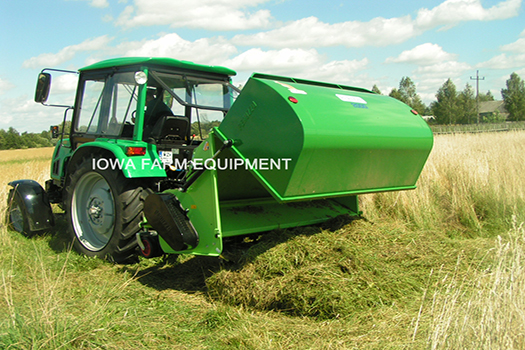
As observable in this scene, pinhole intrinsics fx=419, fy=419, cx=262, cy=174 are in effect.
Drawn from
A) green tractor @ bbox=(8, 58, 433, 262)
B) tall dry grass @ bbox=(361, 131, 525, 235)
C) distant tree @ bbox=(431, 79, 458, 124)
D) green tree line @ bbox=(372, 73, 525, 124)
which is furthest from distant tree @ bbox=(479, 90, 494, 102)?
green tractor @ bbox=(8, 58, 433, 262)

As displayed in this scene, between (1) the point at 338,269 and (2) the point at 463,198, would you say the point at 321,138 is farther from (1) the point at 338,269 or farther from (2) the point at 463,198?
(2) the point at 463,198

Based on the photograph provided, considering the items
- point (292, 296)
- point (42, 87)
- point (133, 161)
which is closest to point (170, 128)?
point (133, 161)

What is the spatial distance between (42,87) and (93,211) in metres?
1.68

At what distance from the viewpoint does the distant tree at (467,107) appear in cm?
5042

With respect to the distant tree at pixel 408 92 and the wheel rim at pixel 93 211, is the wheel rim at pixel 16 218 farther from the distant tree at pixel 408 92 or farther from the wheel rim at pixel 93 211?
the distant tree at pixel 408 92

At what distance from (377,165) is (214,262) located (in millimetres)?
1978

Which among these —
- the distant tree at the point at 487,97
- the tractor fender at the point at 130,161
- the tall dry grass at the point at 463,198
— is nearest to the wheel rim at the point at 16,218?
the tractor fender at the point at 130,161

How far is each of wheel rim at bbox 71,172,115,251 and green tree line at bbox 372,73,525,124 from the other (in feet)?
147

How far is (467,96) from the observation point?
175 ft

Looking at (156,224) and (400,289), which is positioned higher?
(156,224)

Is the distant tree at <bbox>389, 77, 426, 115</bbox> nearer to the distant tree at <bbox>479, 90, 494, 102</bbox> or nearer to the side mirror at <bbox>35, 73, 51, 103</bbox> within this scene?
the distant tree at <bbox>479, 90, 494, 102</bbox>

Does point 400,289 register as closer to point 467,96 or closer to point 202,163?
point 202,163

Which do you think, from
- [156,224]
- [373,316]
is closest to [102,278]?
[156,224]

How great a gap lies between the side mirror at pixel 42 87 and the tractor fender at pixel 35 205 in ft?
3.95
